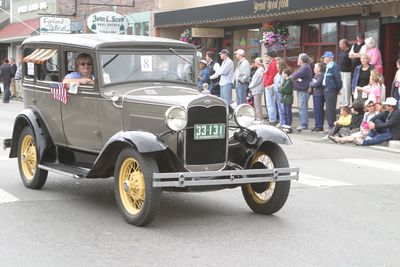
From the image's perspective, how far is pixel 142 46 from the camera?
7547 mm

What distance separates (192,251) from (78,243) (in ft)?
3.35

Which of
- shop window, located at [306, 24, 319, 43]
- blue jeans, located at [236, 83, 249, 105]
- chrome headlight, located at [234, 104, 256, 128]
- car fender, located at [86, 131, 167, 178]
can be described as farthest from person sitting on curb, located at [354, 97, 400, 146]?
car fender, located at [86, 131, 167, 178]

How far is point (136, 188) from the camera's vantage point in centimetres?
638

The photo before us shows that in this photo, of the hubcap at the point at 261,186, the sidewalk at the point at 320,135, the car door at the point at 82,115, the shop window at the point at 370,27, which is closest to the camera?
the hubcap at the point at 261,186

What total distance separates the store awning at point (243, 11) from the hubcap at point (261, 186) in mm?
9239

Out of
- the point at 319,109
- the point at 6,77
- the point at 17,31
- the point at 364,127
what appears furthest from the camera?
the point at 17,31

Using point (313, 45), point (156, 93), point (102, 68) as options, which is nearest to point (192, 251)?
point (156, 93)

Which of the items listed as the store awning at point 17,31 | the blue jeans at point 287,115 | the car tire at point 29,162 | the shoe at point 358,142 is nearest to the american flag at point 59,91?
the car tire at point 29,162

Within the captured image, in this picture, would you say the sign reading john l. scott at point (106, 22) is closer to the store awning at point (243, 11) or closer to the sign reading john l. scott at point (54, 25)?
the store awning at point (243, 11)

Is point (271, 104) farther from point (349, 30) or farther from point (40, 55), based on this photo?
point (40, 55)

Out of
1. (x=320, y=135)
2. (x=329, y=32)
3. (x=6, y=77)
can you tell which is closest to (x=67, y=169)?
(x=320, y=135)

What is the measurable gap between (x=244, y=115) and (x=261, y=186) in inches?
31.0

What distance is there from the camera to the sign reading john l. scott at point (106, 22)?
23.4m

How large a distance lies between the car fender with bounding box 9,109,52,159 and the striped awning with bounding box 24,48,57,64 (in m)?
0.64
